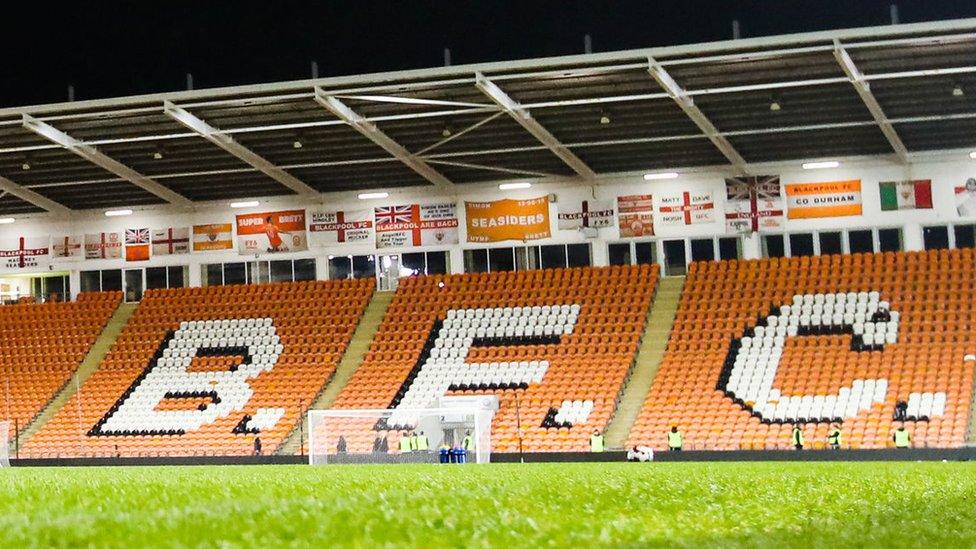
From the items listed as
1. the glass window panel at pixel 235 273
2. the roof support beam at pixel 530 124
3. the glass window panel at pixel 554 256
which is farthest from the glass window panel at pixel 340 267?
the roof support beam at pixel 530 124

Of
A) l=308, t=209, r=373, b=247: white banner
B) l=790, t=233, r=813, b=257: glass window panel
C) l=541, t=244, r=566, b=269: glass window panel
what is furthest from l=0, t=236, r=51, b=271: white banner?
l=790, t=233, r=813, b=257: glass window panel

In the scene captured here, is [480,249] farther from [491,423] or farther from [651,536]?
[651,536]

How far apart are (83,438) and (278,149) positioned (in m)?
11.1

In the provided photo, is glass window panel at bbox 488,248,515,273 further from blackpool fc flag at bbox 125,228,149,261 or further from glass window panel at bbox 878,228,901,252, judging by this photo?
blackpool fc flag at bbox 125,228,149,261

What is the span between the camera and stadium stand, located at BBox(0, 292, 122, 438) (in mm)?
46250

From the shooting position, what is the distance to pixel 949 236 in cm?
4409

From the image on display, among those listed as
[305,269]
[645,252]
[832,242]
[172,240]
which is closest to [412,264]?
[305,269]

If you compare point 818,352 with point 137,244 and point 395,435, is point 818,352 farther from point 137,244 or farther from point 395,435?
point 137,244

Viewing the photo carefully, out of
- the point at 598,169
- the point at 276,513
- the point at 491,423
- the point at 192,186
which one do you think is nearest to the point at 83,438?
the point at 192,186

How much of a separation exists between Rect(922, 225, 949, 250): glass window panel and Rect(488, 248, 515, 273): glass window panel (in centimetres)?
1400

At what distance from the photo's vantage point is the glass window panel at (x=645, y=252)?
46.8m

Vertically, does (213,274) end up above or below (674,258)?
above

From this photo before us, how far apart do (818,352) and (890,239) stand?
256 inches

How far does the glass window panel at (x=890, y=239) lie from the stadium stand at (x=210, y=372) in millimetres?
17817
